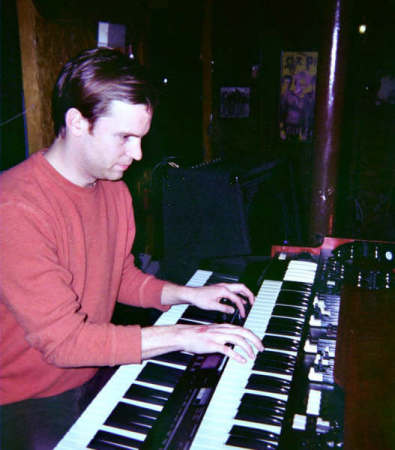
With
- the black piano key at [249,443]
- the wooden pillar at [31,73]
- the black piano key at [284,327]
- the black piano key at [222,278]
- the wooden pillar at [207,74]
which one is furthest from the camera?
the wooden pillar at [207,74]

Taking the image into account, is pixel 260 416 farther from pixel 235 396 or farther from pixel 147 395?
pixel 147 395

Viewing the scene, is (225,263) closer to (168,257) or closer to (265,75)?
(168,257)

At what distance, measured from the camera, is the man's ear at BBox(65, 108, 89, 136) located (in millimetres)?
1371

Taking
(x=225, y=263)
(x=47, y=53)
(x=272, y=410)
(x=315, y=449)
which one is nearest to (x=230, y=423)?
(x=272, y=410)

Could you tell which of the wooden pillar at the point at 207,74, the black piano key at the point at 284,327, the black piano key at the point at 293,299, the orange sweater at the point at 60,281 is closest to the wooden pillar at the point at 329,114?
the black piano key at the point at 293,299

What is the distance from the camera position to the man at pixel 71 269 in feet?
4.07

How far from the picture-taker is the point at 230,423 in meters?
1.18

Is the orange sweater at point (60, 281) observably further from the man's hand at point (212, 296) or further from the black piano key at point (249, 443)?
the black piano key at point (249, 443)

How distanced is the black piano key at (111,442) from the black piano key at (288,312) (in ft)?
2.65

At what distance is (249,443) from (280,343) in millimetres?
489

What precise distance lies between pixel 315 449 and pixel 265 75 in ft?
18.3

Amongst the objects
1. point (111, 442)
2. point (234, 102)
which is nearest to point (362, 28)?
point (234, 102)

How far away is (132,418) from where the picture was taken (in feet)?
3.93

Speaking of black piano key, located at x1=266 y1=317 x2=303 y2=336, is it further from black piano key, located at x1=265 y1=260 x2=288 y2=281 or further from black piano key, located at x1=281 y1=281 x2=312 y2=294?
black piano key, located at x1=265 y1=260 x2=288 y2=281
